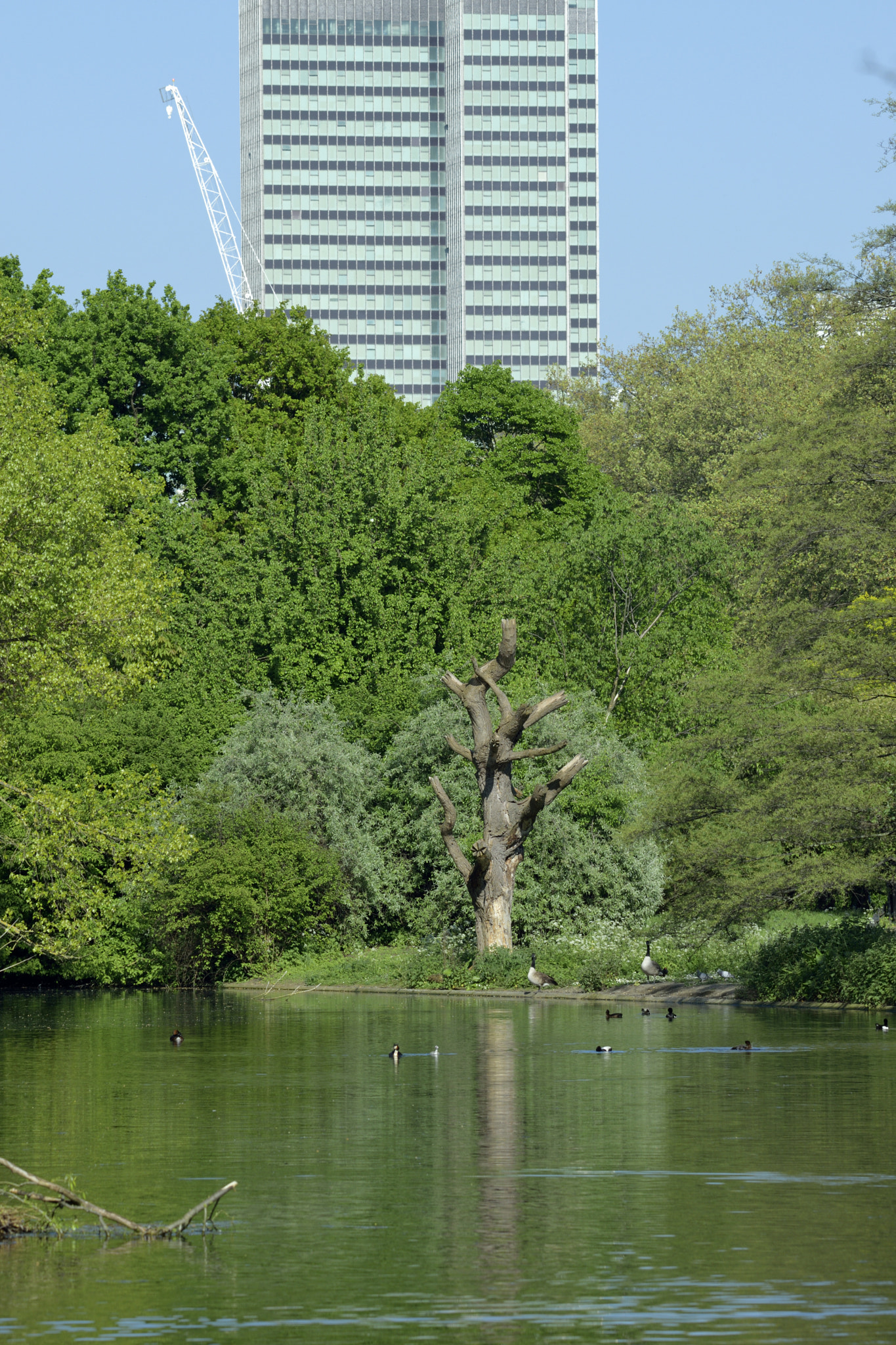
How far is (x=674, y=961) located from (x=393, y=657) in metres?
16.7

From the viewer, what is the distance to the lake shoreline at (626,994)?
37566mm

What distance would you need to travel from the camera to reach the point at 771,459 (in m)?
39.7

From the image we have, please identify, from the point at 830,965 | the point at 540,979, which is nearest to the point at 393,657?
the point at 540,979

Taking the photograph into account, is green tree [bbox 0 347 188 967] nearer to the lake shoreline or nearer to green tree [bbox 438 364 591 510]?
the lake shoreline

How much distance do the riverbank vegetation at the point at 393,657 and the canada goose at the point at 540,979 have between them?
0.83 m

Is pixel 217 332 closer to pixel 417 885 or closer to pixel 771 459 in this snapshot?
pixel 417 885

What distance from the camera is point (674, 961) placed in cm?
4294

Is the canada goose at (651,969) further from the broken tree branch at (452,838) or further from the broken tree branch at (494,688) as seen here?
the broken tree branch at (494,688)

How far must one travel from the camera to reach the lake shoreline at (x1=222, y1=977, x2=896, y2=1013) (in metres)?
37.6

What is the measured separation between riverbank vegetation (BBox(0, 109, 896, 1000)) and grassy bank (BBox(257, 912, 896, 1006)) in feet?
0.41

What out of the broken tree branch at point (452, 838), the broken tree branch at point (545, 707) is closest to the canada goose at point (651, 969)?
the broken tree branch at point (452, 838)

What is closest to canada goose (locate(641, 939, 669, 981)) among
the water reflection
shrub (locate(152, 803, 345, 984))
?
the water reflection

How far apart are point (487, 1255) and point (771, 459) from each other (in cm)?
2823

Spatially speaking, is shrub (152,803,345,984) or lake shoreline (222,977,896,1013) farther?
shrub (152,803,345,984)
